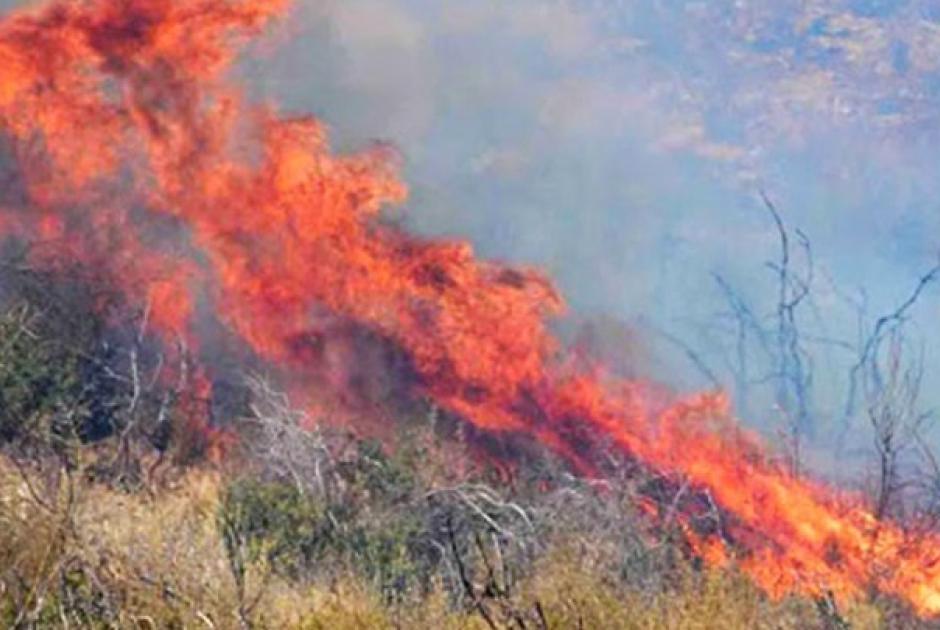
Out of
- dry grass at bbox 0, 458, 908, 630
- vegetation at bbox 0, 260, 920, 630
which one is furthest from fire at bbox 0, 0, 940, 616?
dry grass at bbox 0, 458, 908, 630

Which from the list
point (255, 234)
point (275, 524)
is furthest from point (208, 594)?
point (255, 234)

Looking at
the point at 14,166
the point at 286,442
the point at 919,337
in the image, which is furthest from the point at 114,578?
the point at 919,337

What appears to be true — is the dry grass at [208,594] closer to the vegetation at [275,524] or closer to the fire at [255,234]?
the vegetation at [275,524]

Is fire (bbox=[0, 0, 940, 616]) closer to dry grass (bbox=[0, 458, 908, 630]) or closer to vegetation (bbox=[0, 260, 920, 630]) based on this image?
vegetation (bbox=[0, 260, 920, 630])

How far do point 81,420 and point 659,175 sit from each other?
19241 millimetres

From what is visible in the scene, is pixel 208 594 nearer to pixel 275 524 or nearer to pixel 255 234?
pixel 275 524

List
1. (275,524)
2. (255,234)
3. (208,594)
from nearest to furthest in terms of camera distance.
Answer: (208,594) → (275,524) → (255,234)

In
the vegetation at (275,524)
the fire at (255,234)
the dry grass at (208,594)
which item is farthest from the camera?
the fire at (255,234)

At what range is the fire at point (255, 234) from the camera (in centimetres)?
1577

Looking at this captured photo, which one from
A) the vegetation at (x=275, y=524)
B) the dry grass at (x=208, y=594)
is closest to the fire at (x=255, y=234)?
the vegetation at (x=275, y=524)

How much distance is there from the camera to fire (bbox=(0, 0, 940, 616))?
51.8 ft

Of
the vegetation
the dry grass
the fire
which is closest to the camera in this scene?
the dry grass

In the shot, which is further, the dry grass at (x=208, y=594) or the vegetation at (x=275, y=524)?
the vegetation at (x=275, y=524)

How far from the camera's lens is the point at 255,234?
16.7 meters
